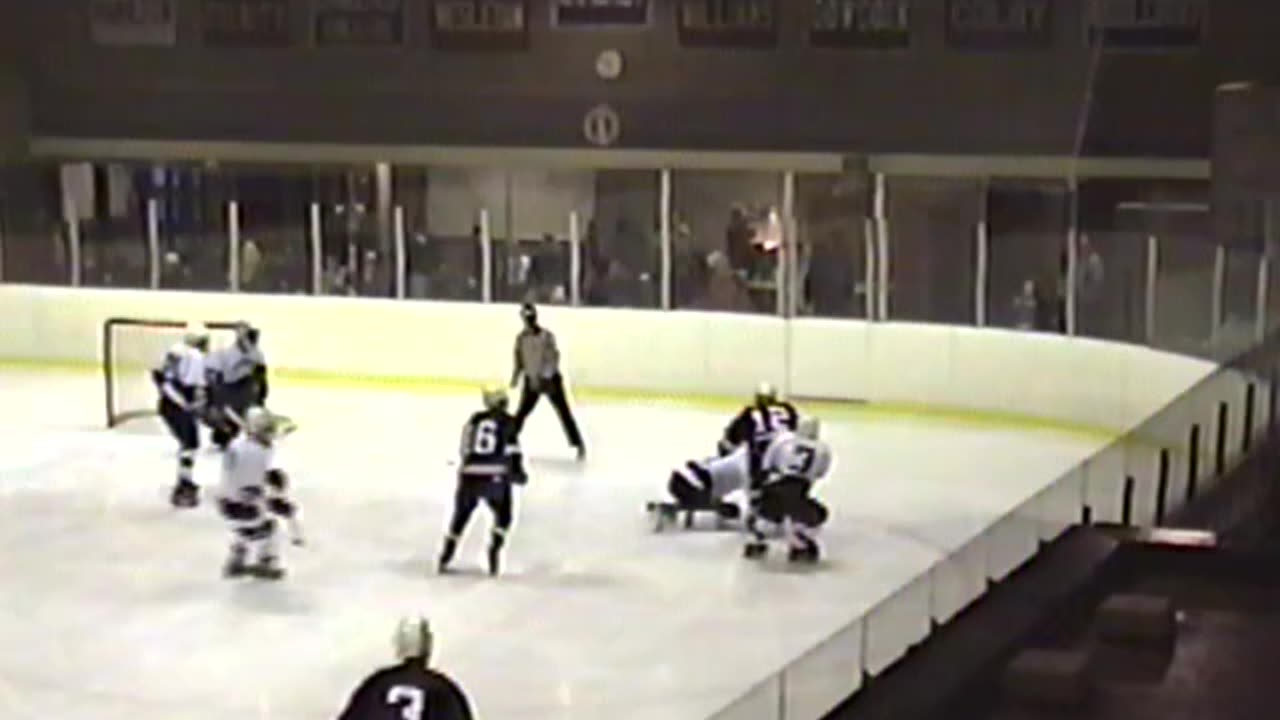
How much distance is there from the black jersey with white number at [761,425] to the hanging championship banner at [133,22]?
10511mm

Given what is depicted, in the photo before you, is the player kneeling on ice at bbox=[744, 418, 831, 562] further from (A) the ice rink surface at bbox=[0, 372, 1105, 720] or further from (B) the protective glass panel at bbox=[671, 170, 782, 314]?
(B) the protective glass panel at bbox=[671, 170, 782, 314]

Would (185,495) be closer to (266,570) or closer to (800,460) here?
(266,570)

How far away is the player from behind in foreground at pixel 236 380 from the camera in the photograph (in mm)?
10914

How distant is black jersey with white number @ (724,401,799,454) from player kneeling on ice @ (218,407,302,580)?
6.60 ft

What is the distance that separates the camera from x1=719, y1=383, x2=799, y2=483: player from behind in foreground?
380 inches

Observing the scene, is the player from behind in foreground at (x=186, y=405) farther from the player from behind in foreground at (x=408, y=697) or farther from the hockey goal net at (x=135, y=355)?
the player from behind in foreground at (x=408, y=697)

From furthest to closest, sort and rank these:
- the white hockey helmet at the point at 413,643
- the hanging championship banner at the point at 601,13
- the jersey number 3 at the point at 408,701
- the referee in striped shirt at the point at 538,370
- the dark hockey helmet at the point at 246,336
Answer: the hanging championship banner at the point at 601,13 → the referee in striped shirt at the point at 538,370 → the dark hockey helmet at the point at 246,336 → the white hockey helmet at the point at 413,643 → the jersey number 3 at the point at 408,701

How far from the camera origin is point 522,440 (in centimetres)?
1285

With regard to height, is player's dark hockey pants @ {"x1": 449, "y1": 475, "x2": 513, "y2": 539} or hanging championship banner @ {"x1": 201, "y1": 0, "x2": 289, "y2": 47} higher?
hanging championship banner @ {"x1": 201, "y1": 0, "x2": 289, "y2": 47}

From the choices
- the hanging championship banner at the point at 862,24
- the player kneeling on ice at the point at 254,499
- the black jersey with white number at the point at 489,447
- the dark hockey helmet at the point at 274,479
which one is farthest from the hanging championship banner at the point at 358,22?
the black jersey with white number at the point at 489,447

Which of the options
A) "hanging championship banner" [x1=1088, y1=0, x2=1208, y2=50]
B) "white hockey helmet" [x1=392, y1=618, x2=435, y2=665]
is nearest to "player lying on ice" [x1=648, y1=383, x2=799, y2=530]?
"white hockey helmet" [x1=392, y1=618, x2=435, y2=665]

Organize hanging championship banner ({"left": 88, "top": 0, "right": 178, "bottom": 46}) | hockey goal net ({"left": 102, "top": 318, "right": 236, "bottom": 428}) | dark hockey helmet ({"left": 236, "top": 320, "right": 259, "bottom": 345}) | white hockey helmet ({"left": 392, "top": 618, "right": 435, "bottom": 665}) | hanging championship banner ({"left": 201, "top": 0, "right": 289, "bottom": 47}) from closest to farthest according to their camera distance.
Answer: white hockey helmet ({"left": 392, "top": 618, "right": 435, "bottom": 665}), dark hockey helmet ({"left": 236, "top": 320, "right": 259, "bottom": 345}), hockey goal net ({"left": 102, "top": 318, "right": 236, "bottom": 428}), hanging championship banner ({"left": 201, "top": 0, "right": 289, "bottom": 47}), hanging championship banner ({"left": 88, "top": 0, "right": 178, "bottom": 46})

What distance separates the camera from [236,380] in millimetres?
11047

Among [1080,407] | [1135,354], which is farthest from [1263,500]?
[1080,407]
